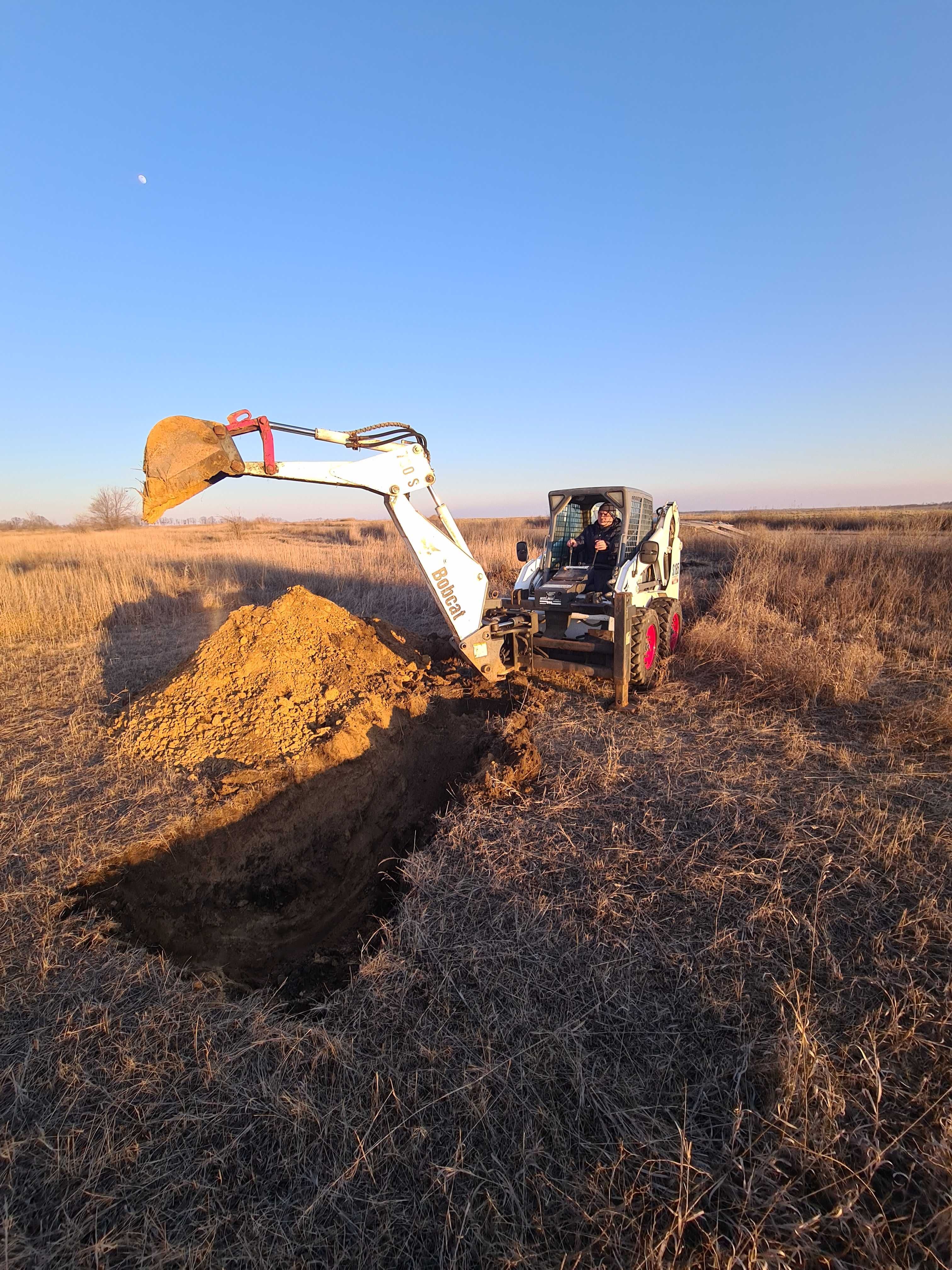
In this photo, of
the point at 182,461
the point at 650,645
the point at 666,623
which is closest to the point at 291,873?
the point at 182,461

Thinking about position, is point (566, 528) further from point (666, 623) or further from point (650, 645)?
point (650, 645)

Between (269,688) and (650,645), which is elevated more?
(650,645)

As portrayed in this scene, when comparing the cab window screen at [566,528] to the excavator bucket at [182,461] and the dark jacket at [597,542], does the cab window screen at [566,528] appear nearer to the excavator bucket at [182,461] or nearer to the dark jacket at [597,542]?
the dark jacket at [597,542]

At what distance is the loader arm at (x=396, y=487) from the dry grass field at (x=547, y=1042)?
1567 mm

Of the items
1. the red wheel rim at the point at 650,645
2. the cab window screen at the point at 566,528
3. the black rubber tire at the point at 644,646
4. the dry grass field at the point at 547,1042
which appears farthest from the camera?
the cab window screen at the point at 566,528

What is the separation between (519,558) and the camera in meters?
7.05

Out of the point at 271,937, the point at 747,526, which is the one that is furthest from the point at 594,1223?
the point at 747,526

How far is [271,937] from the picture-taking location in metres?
3.68

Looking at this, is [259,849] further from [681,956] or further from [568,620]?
[568,620]

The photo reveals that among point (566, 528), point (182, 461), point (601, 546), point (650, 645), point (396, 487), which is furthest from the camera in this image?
point (566, 528)

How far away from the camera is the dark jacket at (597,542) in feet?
23.4

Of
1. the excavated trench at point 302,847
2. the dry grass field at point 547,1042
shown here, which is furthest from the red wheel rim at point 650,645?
the excavated trench at point 302,847

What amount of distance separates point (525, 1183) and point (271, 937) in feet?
8.08

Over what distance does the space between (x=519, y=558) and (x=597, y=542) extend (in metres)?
1.01
